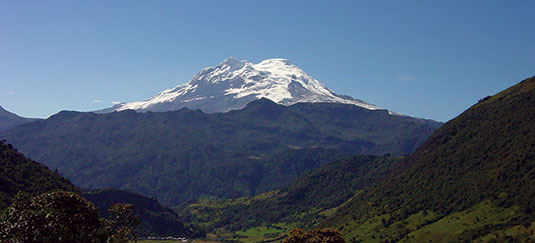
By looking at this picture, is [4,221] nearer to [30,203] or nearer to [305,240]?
[30,203]

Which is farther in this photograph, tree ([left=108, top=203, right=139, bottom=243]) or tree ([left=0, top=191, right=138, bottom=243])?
tree ([left=108, top=203, right=139, bottom=243])

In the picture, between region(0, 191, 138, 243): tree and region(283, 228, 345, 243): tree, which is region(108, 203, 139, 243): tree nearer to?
region(0, 191, 138, 243): tree

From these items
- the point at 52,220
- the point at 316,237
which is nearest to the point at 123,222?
the point at 52,220

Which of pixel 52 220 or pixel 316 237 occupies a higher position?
pixel 52 220

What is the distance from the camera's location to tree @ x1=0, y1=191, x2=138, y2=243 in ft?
206

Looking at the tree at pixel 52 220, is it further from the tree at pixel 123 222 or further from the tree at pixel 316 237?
the tree at pixel 316 237

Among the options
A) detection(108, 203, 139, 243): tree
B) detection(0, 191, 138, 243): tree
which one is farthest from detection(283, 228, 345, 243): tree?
detection(0, 191, 138, 243): tree

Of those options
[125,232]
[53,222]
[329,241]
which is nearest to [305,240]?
[329,241]

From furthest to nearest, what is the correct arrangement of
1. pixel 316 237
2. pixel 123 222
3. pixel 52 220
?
pixel 316 237, pixel 123 222, pixel 52 220

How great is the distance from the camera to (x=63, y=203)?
66.0 m

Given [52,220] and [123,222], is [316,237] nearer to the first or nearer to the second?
[123,222]

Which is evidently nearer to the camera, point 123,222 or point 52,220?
point 52,220

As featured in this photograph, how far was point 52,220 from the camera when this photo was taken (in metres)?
63.8

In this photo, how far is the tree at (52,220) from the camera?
62.7 metres
